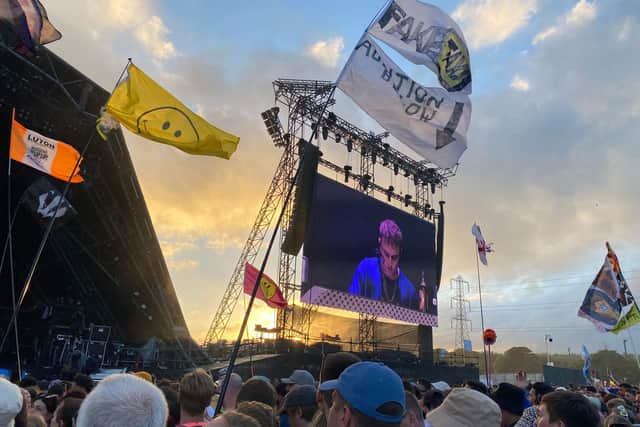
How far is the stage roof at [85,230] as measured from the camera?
10284 millimetres

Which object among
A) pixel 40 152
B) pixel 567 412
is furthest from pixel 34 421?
pixel 40 152

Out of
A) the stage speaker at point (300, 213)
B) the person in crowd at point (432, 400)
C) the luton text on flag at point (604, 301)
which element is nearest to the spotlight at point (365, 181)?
the stage speaker at point (300, 213)

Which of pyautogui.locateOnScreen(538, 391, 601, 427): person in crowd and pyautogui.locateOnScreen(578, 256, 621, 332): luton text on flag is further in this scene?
pyautogui.locateOnScreen(578, 256, 621, 332): luton text on flag

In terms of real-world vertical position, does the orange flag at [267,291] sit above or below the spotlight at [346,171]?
below

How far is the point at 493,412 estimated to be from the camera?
8.57ft

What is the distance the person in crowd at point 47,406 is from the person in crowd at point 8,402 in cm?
233

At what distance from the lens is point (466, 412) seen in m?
2.65

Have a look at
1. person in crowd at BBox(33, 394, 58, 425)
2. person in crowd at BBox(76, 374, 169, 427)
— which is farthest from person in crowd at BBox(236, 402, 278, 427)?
person in crowd at BBox(33, 394, 58, 425)

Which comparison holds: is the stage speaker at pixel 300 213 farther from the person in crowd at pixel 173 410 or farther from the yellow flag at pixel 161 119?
the person in crowd at pixel 173 410

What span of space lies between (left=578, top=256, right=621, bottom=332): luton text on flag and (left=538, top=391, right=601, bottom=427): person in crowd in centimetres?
1155

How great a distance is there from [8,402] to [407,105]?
5.31m

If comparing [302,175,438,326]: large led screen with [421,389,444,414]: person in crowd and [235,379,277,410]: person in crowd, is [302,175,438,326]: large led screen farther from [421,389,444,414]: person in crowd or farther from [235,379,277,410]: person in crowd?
[235,379,277,410]: person in crowd

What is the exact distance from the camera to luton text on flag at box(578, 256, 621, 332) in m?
12.2

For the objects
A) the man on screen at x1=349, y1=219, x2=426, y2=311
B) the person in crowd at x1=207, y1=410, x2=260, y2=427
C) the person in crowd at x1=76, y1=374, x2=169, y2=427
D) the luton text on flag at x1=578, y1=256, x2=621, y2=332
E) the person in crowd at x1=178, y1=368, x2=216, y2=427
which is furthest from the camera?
the man on screen at x1=349, y1=219, x2=426, y2=311
